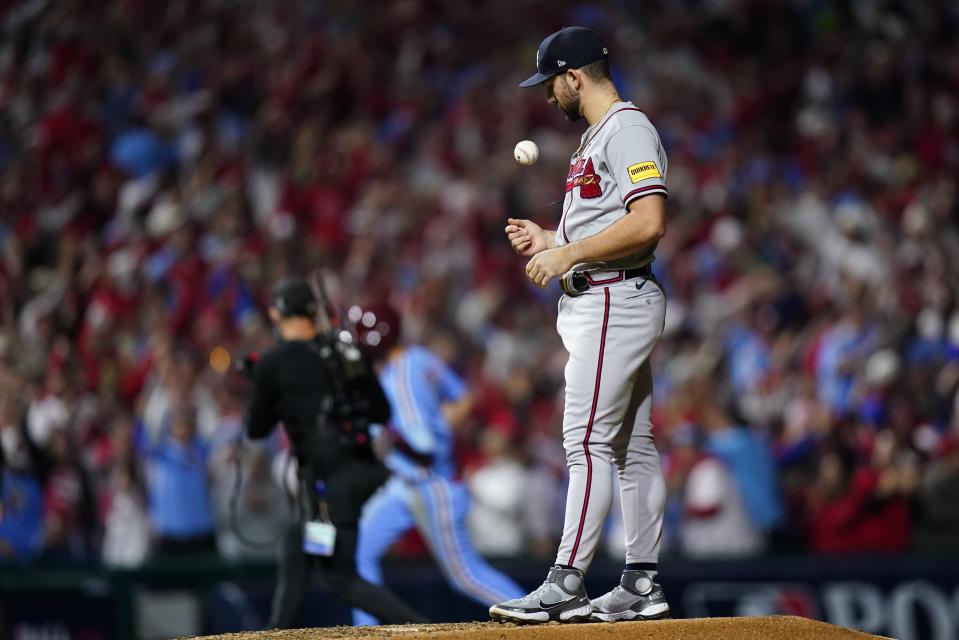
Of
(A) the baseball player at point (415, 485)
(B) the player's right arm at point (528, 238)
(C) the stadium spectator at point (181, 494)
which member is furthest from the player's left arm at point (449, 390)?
(B) the player's right arm at point (528, 238)

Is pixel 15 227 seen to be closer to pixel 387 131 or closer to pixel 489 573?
pixel 387 131

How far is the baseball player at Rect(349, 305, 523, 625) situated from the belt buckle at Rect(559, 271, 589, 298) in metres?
3.45

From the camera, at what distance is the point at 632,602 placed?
5195mm

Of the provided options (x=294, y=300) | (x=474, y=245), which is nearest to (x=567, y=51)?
(x=294, y=300)

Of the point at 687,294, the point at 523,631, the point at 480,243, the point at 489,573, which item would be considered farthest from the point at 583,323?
the point at 480,243

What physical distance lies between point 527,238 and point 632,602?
4.43 ft

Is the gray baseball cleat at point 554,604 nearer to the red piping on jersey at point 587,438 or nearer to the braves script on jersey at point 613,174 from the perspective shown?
the red piping on jersey at point 587,438

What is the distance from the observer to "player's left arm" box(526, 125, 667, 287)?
4.95 m

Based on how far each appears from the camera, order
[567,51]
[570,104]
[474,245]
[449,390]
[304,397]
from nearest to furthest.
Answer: [567,51] → [570,104] → [304,397] → [449,390] → [474,245]

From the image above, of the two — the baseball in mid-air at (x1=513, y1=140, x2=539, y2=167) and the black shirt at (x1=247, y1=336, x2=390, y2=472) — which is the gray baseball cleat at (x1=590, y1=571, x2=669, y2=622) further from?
the black shirt at (x1=247, y1=336, x2=390, y2=472)

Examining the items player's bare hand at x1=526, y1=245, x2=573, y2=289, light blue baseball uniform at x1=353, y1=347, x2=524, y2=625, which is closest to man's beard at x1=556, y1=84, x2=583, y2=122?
player's bare hand at x1=526, y1=245, x2=573, y2=289

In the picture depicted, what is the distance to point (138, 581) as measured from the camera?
420 inches

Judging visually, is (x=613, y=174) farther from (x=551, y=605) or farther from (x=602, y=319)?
(x=551, y=605)

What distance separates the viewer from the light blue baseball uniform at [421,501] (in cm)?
851
